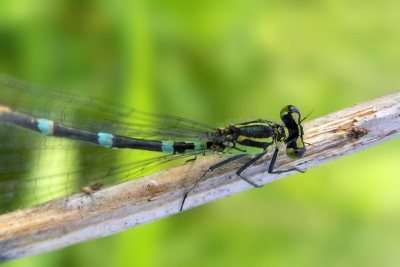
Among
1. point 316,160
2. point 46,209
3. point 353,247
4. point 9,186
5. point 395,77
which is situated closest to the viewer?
point 46,209

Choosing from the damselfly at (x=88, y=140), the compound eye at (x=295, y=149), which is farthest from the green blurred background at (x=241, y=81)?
the compound eye at (x=295, y=149)

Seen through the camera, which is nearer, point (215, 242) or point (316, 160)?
point (316, 160)

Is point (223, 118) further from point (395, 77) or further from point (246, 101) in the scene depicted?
point (395, 77)

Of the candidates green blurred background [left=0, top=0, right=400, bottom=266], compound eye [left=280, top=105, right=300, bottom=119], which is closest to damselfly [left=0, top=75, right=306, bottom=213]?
compound eye [left=280, top=105, right=300, bottom=119]

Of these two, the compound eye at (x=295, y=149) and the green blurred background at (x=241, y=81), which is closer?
the compound eye at (x=295, y=149)

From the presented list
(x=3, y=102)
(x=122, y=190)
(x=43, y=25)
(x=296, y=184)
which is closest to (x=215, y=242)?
(x=296, y=184)

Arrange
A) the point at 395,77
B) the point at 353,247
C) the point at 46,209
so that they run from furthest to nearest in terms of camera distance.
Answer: the point at 395,77
the point at 353,247
the point at 46,209

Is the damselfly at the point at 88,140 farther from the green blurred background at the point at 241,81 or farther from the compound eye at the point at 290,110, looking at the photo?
the green blurred background at the point at 241,81
